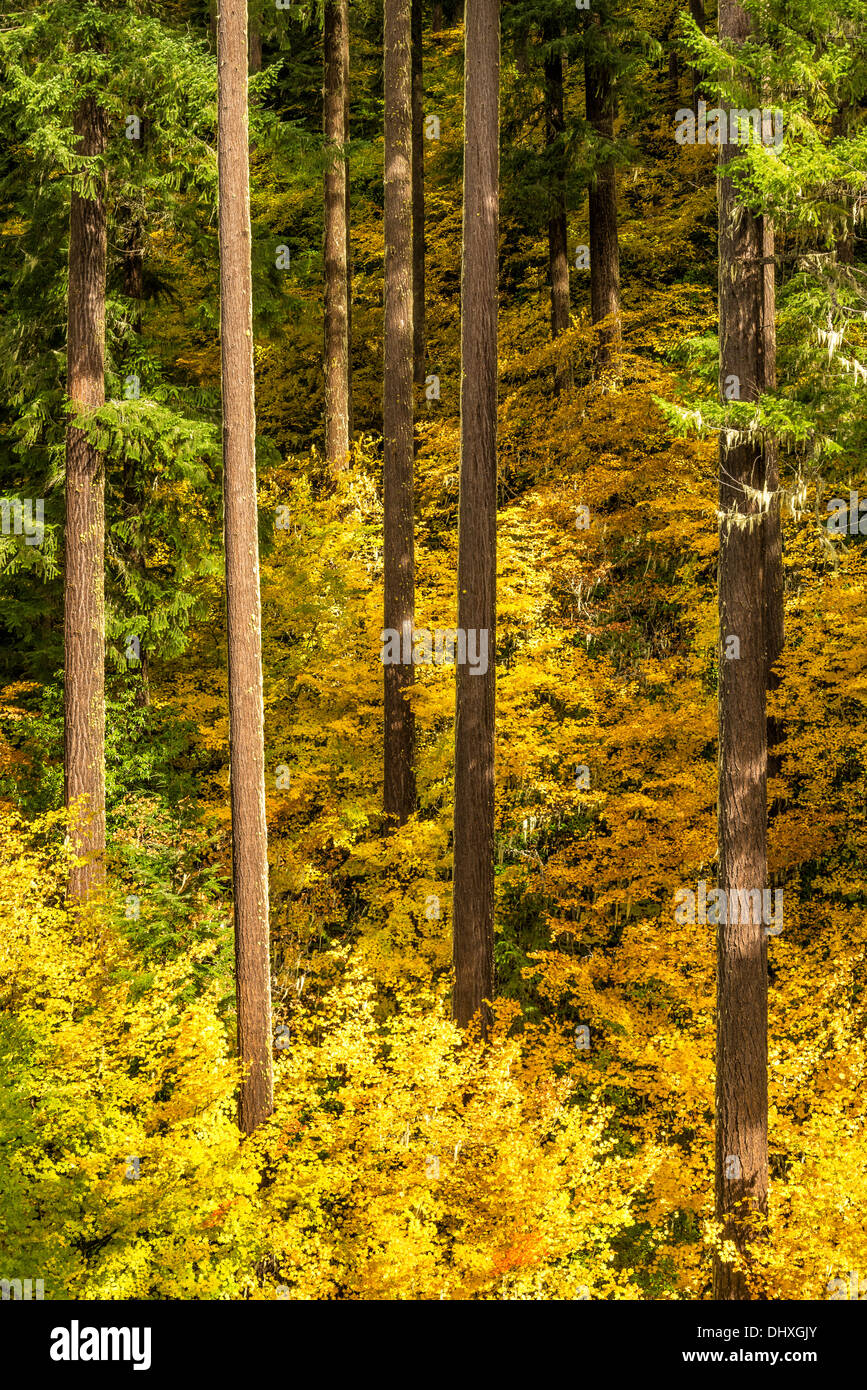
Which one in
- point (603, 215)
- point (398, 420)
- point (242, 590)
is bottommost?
point (242, 590)

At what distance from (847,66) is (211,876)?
10653 millimetres

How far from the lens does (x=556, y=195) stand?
66.4ft

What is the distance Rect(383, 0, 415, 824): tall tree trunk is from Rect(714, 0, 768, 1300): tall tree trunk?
6109 mm

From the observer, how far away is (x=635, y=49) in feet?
68.7

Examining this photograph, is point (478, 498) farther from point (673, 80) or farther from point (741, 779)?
point (673, 80)

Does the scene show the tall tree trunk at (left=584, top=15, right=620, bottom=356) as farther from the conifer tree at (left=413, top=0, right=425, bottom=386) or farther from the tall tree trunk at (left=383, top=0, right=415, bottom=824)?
the tall tree trunk at (left=383, top=0, right=415, bottom=824)

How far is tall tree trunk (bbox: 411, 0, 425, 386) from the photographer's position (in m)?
22.1

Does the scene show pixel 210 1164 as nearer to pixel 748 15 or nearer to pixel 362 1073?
pixel 362 1073

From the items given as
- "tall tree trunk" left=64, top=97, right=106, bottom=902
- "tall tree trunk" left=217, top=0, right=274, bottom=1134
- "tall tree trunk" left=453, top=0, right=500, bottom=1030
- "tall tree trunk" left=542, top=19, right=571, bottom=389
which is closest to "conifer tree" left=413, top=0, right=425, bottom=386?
"tall tree trunk" left=542, top=19, right=571, bottom=389

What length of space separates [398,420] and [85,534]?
444 cm

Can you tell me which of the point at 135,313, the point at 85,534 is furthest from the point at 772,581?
the point at 135,313

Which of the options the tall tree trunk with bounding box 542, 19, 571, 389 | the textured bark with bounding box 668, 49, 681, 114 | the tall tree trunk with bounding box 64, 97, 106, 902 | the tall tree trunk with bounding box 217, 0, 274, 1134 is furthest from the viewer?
the textured bark with bounding box 668, 49, 681, 114
